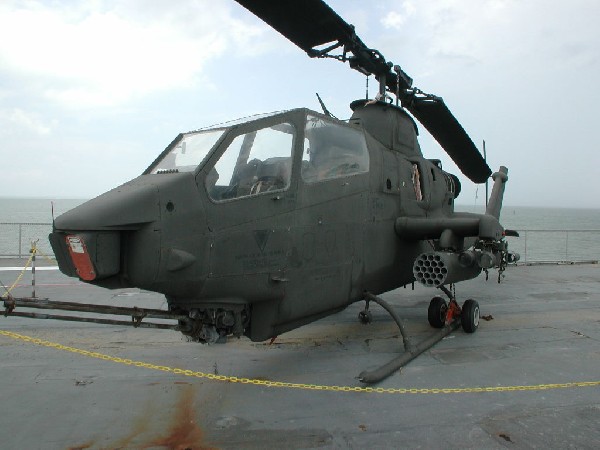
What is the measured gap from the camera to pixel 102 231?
10.6 ft

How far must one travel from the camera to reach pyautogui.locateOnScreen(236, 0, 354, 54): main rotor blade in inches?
203

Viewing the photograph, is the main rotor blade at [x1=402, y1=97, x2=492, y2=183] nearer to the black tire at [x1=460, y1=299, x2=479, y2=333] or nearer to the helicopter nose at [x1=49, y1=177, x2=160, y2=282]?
the black tire at [x1=460, y1=299, x2=479, y2=333]

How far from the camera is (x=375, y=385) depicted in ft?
14.9

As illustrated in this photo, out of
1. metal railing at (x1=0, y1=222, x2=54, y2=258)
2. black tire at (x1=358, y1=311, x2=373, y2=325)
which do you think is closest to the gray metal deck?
black tire at (x1=358, y1=311, x2=373, y2=325)

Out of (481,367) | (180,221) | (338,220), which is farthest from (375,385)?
(180,221)

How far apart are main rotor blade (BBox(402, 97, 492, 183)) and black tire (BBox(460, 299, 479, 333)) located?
12.9 ft

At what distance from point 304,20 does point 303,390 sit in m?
4.35

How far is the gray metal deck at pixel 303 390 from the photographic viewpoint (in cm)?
346

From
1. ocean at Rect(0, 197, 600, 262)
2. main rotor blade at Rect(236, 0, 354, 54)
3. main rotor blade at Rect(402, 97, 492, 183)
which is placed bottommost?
ocean at Rect(0, 197, 600, 262)

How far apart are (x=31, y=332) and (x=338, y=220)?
15.4 feet

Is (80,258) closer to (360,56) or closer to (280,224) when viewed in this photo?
(280,224)

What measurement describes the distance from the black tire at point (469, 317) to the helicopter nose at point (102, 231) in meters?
4.97

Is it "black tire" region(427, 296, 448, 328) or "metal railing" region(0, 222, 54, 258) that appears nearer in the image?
"black tire" region(427, 296, 448, 328)

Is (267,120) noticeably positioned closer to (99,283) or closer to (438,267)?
(99,283)
